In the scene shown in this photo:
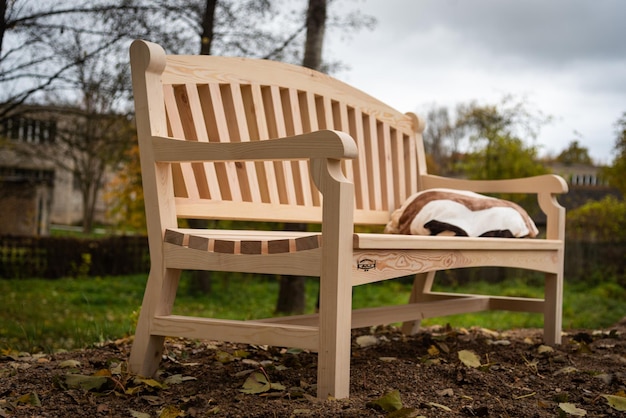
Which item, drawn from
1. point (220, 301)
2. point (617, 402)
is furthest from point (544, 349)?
point (220, 301)

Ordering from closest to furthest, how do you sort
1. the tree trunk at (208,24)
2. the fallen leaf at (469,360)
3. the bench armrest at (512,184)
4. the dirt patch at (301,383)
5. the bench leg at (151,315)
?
1. the dirt patch at (301,383)
2. the bench leg at (151,315)
3. the fallen leaf at (469,360)
4. the bench armrest at (512,184)
5. the tree trunk at (208,24)

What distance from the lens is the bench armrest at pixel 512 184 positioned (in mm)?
3457

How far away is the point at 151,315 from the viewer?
2311 millimetres

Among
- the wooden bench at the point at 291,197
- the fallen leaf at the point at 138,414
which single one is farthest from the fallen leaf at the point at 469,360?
the fallen leaf at the point at 138,414

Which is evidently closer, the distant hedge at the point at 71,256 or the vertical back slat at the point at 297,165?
the vertical back slat at the point at 297,165

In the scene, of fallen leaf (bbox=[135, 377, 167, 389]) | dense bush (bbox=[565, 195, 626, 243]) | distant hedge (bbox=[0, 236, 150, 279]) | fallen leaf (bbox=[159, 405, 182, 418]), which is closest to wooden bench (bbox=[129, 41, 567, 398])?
fallen leaf (bbox=[135, 377, 167, 389])

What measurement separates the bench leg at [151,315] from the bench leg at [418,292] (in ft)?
5.60

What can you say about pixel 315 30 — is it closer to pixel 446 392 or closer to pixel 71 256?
pixel 446 392

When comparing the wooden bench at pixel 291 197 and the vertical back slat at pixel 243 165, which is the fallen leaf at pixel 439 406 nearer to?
the wooden bench at pixel 291 197

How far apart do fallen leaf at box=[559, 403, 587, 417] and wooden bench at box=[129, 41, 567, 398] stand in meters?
0.61

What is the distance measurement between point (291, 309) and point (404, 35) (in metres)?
2.95

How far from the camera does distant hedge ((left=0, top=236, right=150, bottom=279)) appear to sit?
38.7 ft

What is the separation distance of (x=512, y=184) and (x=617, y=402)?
1.64 metres

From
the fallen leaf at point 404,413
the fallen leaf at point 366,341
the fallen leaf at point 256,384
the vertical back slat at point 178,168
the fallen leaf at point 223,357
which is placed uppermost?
the vertical back slat at point 178,168
